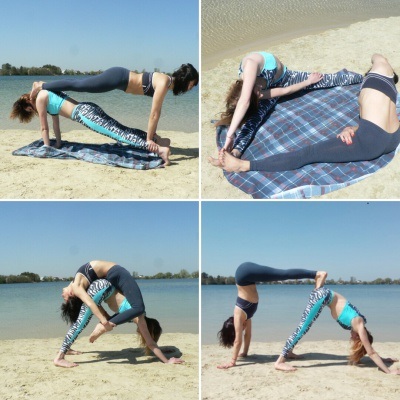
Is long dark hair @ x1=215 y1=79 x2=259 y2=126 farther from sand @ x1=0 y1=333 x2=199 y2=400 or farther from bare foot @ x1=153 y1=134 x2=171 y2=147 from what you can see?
sand @ x1=0 y1=333 x2=199 y2=400

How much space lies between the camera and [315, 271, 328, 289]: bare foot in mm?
4863

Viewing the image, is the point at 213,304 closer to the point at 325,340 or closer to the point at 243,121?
the point at 325,340

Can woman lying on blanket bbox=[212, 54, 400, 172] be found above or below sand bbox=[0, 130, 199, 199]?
above

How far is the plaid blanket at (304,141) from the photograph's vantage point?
5.04 m

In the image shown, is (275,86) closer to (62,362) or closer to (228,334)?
(228,334)

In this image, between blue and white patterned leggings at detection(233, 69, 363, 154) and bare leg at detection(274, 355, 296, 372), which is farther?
blue and white patterned leggings at detection(233, 69, 363, 154)

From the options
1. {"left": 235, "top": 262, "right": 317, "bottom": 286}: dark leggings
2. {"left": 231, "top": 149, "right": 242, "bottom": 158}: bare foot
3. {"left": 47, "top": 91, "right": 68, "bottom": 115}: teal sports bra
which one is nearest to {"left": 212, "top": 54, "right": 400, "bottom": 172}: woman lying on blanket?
{"left": 231, "top": 149, "right": 242, "bottom": 158}: bare foot

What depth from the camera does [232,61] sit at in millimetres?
8156

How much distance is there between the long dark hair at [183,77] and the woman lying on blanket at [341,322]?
252cm

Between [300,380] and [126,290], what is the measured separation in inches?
69.5

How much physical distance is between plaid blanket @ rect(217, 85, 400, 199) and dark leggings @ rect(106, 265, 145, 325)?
1355mm

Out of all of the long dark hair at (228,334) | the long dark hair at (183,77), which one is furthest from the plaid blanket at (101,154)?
the long dark hair at (228,334)

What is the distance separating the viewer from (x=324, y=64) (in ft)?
25.4

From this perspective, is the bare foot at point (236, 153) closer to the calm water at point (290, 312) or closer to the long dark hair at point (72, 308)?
the calm water at point (290, 312)
